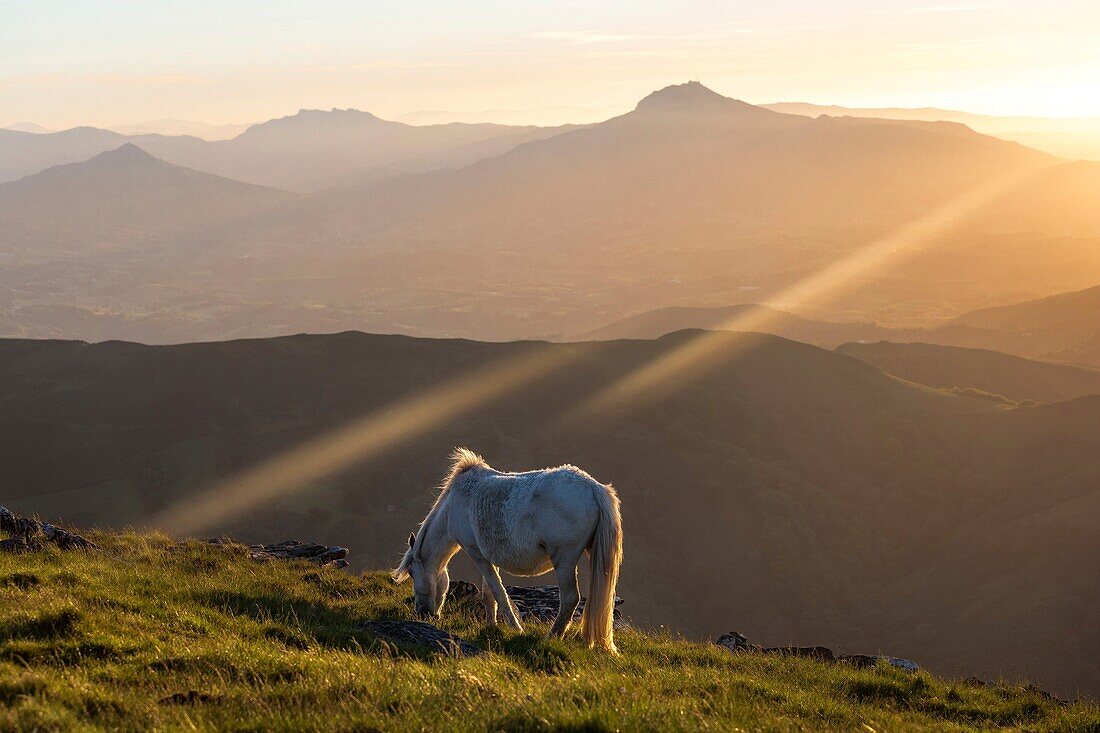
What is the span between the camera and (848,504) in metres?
53.9

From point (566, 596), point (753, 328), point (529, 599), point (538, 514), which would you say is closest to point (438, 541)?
point (538, 514)

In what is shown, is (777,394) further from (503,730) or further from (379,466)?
(503,730)

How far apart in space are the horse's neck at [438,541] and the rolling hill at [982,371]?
8112cm

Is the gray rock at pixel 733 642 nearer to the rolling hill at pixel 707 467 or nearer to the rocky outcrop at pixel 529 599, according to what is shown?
the rocky outcrop at pixel 529 599

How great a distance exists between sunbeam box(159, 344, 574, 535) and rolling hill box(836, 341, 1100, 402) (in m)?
41.2

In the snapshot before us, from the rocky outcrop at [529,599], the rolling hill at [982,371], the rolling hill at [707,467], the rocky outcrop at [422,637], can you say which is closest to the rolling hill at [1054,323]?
the rolling hill at [982,371]

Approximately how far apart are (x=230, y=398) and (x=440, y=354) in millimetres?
16257

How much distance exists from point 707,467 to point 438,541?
43.6 meters

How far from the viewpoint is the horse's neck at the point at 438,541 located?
13.6m

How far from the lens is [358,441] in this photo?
2267 inches

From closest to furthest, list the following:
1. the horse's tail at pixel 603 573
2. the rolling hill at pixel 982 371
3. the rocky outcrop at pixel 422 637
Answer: the rocky outcrop at pixel 422 637 < the horse's tail at pixel 603 573 < the rolling hill at pixel 982 371

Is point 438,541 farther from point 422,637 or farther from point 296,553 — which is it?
point 296,553

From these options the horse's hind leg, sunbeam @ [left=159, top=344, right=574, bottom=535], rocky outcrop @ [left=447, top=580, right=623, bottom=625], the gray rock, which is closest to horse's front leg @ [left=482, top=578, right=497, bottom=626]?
the horse's hind leg

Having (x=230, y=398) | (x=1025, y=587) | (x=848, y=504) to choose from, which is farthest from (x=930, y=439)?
(x=230, y=398)
